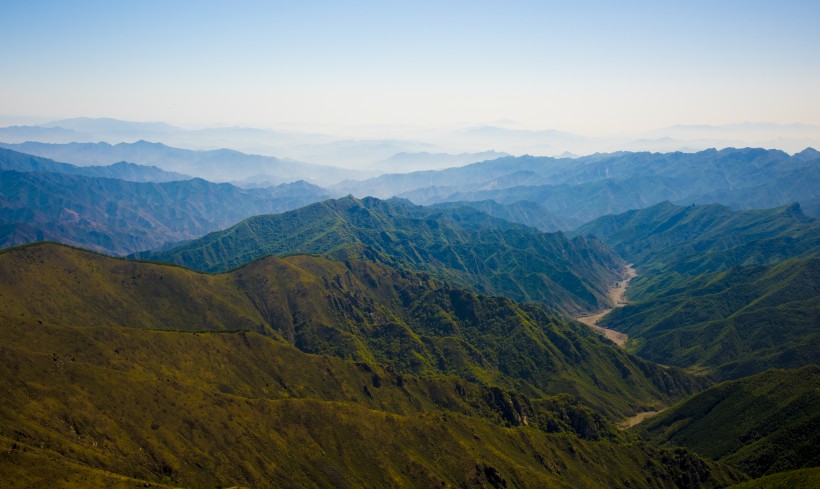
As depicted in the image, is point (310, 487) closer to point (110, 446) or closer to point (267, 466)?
point (267, 466)

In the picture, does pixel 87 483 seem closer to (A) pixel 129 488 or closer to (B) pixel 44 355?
(A) pixel 129 488

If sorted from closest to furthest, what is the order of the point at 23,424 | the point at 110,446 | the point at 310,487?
the point at 23,424, the point at 110,446, the point at 310,487

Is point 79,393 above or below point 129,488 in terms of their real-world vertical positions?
above

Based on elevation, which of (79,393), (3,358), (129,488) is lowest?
(129,488)

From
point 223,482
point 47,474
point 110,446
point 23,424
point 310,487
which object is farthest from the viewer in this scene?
point 310,487

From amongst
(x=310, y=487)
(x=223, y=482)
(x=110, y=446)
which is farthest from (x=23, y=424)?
(x=310, y=487)

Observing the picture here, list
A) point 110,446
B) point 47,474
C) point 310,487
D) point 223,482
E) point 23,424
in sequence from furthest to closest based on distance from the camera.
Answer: point 310,487 < point 223,482 < point 110,446 < point 23,424 < point 47,474

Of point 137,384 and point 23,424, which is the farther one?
point 137,384

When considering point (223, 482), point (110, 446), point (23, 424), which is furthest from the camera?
point (223, 482)

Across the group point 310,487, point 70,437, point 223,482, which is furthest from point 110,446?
point 310,487
